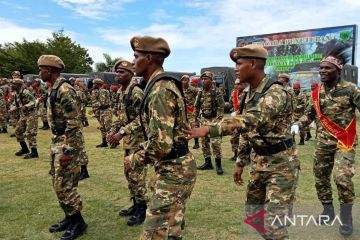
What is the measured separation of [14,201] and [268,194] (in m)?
4.60

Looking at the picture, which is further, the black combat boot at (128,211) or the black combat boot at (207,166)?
the black combat boot at (207,166)

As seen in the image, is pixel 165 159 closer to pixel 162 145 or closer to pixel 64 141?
pixel 162 145

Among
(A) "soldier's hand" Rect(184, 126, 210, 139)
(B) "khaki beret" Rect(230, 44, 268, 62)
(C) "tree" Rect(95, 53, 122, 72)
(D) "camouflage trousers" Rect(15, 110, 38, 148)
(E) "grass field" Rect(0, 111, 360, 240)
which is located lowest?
(E) "grass field" Rect(0, 111, 360, 240)

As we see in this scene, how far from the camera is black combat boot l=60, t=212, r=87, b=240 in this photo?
14.8 ft

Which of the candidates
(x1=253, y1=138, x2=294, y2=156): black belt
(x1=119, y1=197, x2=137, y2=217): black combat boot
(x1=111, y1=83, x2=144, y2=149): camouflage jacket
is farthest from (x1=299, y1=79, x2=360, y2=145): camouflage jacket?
(x1=119, y1=197, x2=137, y2=217): black combat boot

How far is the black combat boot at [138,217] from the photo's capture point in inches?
197

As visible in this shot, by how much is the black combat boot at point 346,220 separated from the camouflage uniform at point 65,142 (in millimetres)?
3350

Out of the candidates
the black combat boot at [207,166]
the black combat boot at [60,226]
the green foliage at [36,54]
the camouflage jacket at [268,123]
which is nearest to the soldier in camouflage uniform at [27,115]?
the black combat boot at [207,166]

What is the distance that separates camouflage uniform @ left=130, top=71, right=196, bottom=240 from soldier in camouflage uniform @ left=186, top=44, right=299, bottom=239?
0.65 m

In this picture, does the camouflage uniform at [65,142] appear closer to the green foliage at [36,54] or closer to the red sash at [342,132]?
the red sash at [342,132]

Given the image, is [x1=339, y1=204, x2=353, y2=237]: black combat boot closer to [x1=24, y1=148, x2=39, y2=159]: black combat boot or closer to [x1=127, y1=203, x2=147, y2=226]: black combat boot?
[x1=127, y1=203, x2=147, y2=226]: black combat boot

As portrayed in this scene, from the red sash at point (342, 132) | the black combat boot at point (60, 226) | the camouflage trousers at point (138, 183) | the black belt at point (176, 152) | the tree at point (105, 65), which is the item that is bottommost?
the black combat boot at point (60, 226)

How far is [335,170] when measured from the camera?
14.6 ft

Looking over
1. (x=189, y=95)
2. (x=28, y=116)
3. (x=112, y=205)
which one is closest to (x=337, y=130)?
(x=112, y=205)
